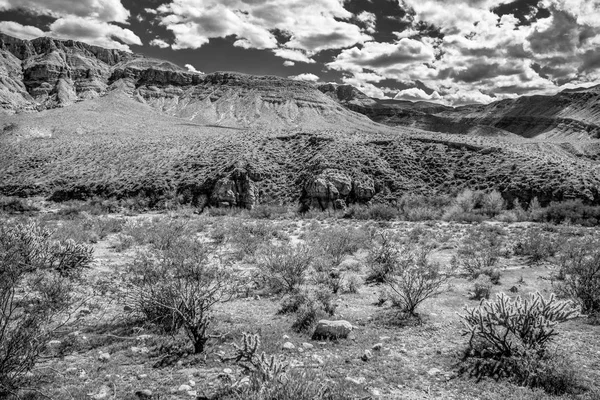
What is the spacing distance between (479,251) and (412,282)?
747cm

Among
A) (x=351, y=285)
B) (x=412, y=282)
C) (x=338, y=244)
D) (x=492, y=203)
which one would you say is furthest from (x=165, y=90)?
(x=412, y=282)

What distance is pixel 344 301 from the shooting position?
9.35 meters

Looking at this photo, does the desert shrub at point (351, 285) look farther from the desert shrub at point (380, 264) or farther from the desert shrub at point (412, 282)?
the desert shrub at point (412, 282)

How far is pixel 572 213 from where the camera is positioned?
21797 mm

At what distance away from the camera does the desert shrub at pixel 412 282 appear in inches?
333

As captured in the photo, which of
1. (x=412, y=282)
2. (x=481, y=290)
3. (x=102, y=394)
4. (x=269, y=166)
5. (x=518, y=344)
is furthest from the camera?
(x=269, y=166)

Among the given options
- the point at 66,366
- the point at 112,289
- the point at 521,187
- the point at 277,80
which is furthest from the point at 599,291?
the point at 277,80

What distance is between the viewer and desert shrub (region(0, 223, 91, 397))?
490 centimetres

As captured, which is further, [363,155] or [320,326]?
[363,155]

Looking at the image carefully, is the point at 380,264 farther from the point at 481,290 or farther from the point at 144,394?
the point at 144,394

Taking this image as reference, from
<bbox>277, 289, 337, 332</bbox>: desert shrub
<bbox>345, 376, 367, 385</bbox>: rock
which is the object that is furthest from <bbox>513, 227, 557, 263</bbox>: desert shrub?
<bbox>345, 376, 367, 385</bbox>: rock

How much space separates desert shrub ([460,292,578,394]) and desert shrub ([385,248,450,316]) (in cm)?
180

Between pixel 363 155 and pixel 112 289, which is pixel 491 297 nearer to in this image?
pixel 112 289

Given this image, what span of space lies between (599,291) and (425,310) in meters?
3.94
